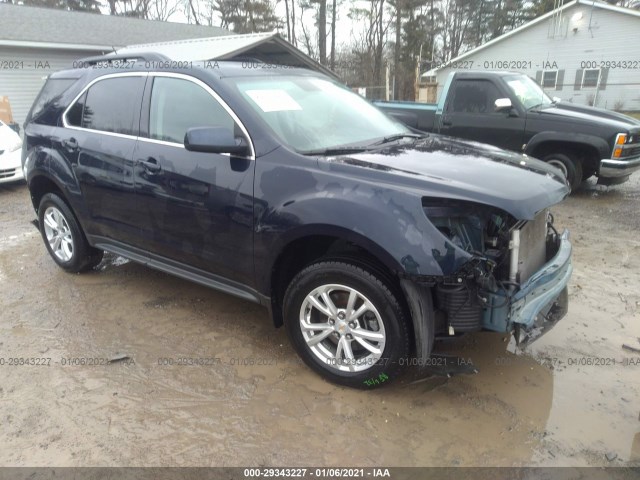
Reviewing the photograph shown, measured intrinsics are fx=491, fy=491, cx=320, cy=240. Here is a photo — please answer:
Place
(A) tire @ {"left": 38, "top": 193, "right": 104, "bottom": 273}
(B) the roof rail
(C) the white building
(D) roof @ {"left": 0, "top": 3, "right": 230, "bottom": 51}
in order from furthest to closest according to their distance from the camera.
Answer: (C) the white building
(D) roof @ {"left": 0, "top": 3, "right": 230, "bottom": 51}
(A) tire @ {"left": 38, "top": 193, "right": 104, "bottom": 273}
(B) the roof rail

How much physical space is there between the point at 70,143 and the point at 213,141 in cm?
193

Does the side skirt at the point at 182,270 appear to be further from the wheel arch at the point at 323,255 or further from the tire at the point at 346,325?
the tire at the point at 346,325

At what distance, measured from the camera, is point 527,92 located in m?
7.92

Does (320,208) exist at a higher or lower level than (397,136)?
lower

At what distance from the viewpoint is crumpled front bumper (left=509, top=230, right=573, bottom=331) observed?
265 cm

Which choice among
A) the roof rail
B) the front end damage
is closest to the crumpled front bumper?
the front end damage

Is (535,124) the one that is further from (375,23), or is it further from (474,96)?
(375,23)

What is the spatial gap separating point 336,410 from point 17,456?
1700 mm

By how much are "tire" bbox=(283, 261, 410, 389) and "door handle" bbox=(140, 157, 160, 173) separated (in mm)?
1360

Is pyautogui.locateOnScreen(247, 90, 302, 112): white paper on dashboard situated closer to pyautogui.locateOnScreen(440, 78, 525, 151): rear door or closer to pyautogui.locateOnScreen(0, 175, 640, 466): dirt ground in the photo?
pyautogui.locateOnScreen(0, 175, 640, 466): dirt ground

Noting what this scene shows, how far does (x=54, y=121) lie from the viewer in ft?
14.6

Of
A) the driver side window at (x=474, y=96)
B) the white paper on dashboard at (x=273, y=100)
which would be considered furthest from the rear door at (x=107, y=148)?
the driver side window at (x=474, y=96)

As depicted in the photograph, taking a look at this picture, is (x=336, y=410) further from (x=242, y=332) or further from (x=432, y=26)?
(x=432, y=26)

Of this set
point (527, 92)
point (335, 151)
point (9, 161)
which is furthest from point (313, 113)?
point (9, 161)
